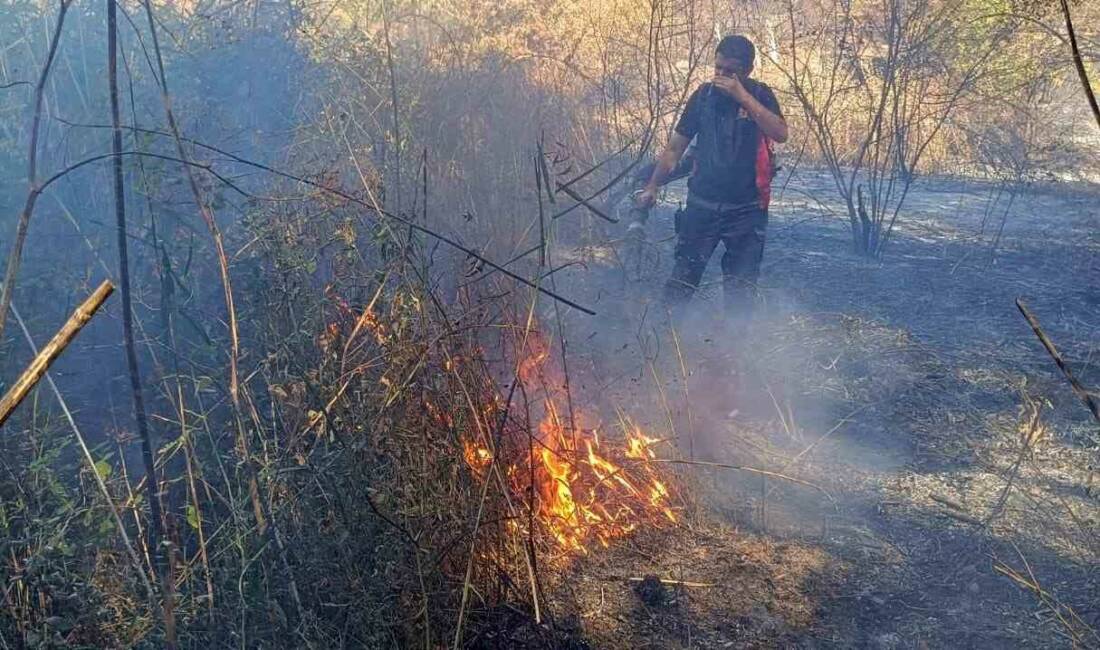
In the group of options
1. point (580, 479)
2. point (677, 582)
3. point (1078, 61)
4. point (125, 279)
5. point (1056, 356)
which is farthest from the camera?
point (580, 479)

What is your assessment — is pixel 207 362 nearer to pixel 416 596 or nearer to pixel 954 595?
pixel 416 596

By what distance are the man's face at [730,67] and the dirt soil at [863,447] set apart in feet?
5.03

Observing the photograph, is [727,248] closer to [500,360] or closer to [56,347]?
[500,360]

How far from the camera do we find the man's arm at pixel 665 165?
5.54 meters

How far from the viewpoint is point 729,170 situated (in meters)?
5.36

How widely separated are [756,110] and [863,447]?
1.98 meters

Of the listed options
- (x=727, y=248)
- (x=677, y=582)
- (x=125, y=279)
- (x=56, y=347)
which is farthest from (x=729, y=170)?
(x=56, y=347)

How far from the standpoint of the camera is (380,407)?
2686mm

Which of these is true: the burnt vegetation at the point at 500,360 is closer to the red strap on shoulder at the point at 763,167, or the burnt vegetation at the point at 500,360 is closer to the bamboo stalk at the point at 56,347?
the bamboo stalk at the point at 56,347

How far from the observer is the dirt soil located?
320 centimetres

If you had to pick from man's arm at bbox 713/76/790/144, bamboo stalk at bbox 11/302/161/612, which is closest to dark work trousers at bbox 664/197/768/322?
man's arm at bbox 713/76/790/144

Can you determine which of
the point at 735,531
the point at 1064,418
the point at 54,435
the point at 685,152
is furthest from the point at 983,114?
the point at 54,435

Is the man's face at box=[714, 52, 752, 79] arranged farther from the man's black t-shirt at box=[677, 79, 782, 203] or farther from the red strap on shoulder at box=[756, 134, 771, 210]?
the red strap on shoulder at box=[756, 134, 771, 210]

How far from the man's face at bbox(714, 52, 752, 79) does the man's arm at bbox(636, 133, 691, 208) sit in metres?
0.46
